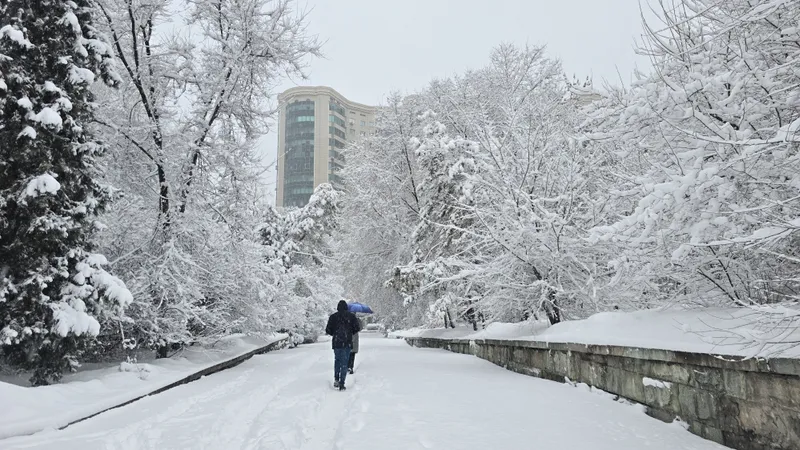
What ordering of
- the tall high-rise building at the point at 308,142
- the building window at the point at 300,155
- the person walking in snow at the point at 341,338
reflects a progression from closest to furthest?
the person walking in snow at the point at 341,338
the tall high-rise building at the point at 308,142
the building window at the point at 300,155

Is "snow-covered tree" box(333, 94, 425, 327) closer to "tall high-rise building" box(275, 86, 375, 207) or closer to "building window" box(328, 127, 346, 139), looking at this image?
"tall high-rise building" box(275, 86, 375, 207)

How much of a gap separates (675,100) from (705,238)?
1.43 m

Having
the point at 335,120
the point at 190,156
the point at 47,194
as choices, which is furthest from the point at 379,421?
the point at 335,120

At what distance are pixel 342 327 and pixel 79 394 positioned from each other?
4.37 metres

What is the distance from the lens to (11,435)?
570 cm

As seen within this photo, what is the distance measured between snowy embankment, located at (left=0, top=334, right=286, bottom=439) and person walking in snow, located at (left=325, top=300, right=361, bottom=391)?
3.16m

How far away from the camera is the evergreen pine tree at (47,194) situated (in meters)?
7.52

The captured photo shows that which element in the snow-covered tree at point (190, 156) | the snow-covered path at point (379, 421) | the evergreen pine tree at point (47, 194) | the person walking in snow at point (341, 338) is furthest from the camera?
the snow-covered tree at point (190, 156)

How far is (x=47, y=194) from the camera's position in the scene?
7691 millimetres

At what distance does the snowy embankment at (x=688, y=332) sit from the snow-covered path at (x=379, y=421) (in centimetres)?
87

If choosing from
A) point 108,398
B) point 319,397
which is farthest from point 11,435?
point 319,397

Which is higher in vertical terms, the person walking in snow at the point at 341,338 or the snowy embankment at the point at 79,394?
the person walking in snow at the point at 341,338

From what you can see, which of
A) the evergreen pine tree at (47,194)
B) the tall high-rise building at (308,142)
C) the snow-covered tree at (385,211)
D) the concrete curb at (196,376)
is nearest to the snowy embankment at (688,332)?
the concrete curb at (196,376)

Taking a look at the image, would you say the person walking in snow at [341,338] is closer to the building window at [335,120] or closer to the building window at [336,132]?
the building window at [336,132]
